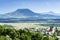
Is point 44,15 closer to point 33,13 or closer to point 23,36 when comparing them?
point 33,13

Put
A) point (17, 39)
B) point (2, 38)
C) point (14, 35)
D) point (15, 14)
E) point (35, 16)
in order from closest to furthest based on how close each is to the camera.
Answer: point (2, 38) < point (17, 39) < point (14, 35) < point (35, 16) < point (15, 14)

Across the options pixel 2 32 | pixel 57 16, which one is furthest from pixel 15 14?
pixel 2 32

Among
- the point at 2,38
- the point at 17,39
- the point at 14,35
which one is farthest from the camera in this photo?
the point at 14,35

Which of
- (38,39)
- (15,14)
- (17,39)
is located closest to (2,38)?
(17,39)

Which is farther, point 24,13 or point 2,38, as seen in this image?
point 24,13

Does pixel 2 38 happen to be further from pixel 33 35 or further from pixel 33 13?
pixel 33 13

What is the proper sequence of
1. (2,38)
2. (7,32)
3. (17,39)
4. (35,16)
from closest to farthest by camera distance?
(2,38), (17,39), (7,32), (35,16)

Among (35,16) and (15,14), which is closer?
(35,16)

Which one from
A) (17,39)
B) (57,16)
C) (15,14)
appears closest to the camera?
(17,39)
